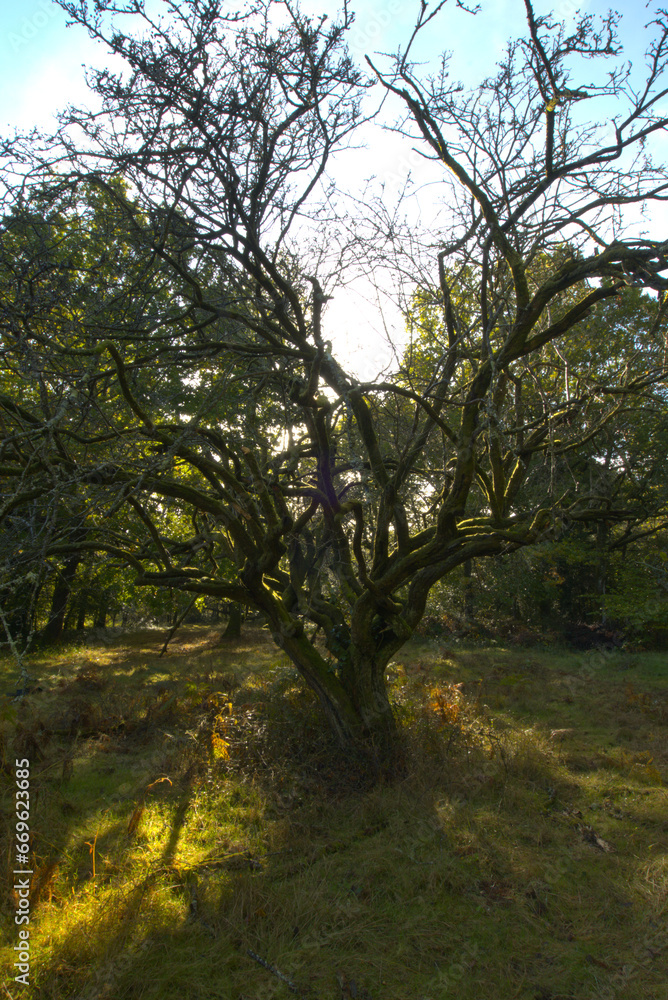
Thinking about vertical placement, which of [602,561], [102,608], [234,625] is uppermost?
[602,561]

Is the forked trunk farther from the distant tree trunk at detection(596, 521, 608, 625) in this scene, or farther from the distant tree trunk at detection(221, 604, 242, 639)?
the distant tree trunk at detection(221, 604, 242, 639)

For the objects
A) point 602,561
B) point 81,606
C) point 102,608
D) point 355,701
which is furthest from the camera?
point 102,608

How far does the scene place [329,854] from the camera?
450cm

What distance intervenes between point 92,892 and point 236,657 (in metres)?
8.84

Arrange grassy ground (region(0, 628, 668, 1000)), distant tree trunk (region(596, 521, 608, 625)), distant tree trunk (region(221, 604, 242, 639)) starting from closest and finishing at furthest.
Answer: grassy ground (region(0, 628, 668, 1000)), distant tree trunk (region(596, 521, 608, 625)), distant tree trunk (region(221, 604, 242, 639))

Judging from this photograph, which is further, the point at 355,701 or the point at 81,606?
the point at 81,606

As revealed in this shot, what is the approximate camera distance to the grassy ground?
129 inches

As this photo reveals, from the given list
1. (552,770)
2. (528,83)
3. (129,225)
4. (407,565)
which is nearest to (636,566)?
(552,770)

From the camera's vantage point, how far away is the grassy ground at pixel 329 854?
129 inches

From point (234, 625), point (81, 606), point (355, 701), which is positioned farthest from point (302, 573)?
point (81, 606)

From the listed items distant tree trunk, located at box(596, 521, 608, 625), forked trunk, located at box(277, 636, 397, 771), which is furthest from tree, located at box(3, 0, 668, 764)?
distant tree trunk, located at box(596, 521, 608, 625)

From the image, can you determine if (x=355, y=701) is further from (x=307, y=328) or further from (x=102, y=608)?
(x=102, y=608)

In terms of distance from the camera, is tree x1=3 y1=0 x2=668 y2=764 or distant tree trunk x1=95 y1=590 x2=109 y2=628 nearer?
tree x1=3 y1=0 x2=668 y2=764

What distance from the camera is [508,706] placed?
853 cm
